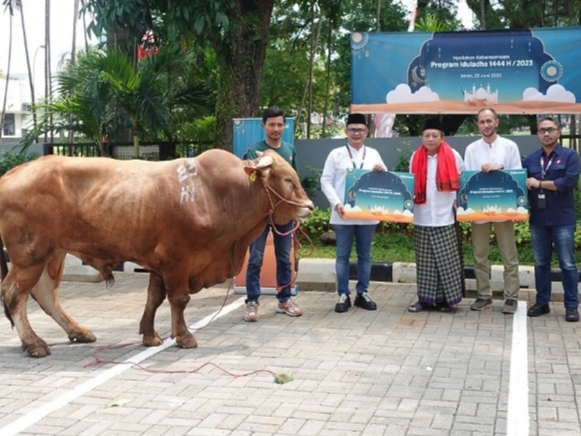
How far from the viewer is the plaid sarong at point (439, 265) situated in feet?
27.7

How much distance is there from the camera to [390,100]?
12.4m

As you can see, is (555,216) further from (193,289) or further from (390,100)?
(390,100)

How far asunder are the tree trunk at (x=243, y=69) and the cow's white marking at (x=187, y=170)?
4979 mm

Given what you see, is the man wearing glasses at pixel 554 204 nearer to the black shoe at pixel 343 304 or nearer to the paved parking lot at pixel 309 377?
the paved parking lot at pixel 309 377

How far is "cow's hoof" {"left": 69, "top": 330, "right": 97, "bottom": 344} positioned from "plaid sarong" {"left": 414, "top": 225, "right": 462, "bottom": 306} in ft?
10.9

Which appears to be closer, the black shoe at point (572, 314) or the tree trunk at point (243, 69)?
the black shoe at point (572, 314)

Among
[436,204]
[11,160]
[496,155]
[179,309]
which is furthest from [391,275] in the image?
[11,160]

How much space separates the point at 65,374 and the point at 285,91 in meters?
19.0

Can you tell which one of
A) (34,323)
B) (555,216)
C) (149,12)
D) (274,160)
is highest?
(149,12)

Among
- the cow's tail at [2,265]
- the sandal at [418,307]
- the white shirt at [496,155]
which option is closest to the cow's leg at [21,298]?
the cow's tail at [2,265]

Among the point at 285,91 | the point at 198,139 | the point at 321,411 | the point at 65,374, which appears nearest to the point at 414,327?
the point at 321,411

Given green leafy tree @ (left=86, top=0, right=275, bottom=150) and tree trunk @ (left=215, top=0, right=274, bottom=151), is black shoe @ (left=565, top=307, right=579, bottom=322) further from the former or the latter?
tree trunk @ (left=215, top=0, right=274, bottom=151)

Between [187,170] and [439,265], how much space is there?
9.48ft

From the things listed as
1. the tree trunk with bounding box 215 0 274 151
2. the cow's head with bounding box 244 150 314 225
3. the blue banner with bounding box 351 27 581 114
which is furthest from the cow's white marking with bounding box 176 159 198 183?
the blue banner with bounding box 351 27 581 114
